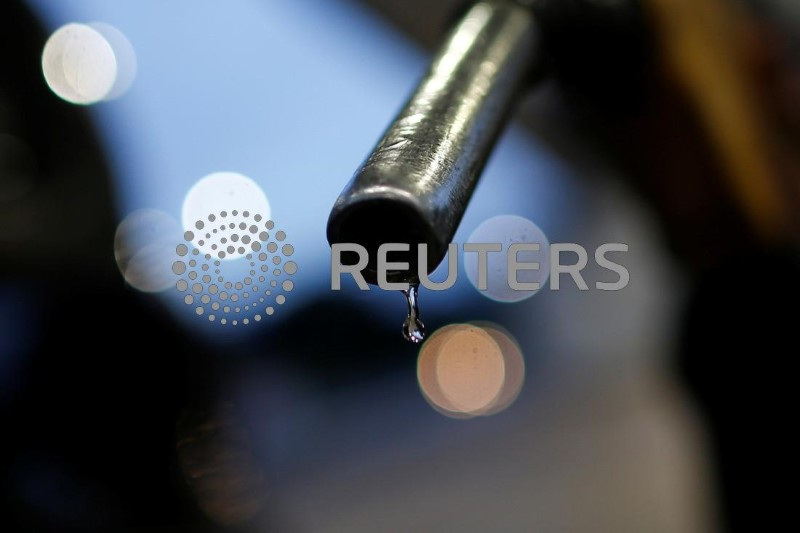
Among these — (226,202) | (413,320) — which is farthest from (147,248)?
(413,320)

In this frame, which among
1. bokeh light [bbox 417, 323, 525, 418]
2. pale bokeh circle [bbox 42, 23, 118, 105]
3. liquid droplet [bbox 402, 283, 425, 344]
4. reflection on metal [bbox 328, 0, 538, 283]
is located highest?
reflection on metal [bbox 328, 0, 538, 283]

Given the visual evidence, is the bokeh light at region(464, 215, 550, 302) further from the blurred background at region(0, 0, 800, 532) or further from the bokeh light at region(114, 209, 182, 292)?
the bokeh light at region(114, 209, 182, 292)

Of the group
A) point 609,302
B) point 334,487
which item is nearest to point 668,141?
point 609,302

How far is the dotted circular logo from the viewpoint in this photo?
25 centimetres

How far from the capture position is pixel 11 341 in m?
0.47

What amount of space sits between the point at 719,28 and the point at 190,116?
11.7 inches

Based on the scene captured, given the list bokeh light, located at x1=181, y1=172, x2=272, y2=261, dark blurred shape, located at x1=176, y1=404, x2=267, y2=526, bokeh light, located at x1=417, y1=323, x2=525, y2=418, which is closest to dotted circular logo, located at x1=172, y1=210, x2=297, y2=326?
bokeh light, located at x1=181, y1=172, x2=272, y2=261

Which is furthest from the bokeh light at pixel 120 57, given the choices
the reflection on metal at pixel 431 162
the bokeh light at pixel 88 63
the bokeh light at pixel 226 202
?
the reflection on metal at pixel 431 162

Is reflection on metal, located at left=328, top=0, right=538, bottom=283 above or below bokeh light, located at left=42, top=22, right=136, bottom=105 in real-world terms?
above

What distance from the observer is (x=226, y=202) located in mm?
286

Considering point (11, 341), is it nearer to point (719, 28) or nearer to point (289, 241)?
point (289, 241)

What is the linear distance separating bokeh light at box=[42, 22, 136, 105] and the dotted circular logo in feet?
0.67

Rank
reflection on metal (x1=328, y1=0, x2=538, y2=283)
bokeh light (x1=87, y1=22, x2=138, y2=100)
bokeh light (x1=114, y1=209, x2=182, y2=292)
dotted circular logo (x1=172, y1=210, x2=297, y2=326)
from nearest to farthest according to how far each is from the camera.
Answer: reflection on metal (x1=328, y1=0, x2=538, y2=283), dotted circular logo (x1=172, y1=210, x2=297, y2=326), bokeh light (x1=114, y1=209, x2=182, y2=292), bokeh light (x1=87, y1=22, x2=138, y2=100)

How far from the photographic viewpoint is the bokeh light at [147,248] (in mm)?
359
